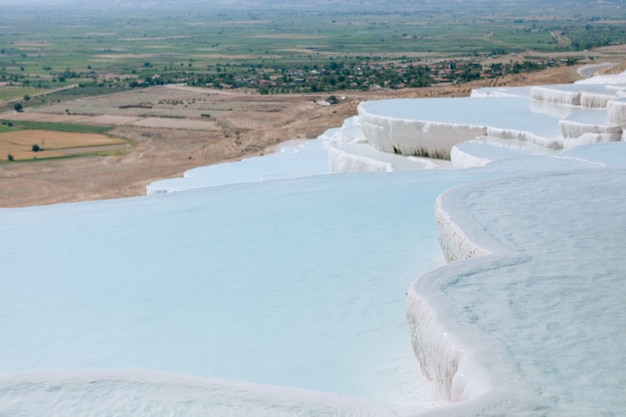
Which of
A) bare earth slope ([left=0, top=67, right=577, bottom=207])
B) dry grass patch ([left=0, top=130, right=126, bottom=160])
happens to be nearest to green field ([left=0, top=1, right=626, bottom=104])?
dry grass patch ([left=0, top=130, right=126, bottom=160])

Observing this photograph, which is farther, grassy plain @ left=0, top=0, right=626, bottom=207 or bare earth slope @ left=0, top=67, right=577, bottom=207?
grassy plain @ left=0, top=0, right=626, bottom=207

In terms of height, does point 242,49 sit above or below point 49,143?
above

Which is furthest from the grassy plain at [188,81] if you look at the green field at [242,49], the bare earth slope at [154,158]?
the green field at [242,49]

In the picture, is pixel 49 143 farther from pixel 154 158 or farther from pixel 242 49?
pixel 242 49

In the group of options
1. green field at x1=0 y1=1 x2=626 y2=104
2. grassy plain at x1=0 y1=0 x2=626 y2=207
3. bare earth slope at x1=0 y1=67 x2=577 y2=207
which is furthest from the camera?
green field at x1=0 y1=1 x2=626 y2=104

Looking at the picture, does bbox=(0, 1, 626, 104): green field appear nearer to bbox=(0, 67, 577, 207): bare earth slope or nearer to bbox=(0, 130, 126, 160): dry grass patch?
bbox=(0, 130, 126, 160): dry grass patch

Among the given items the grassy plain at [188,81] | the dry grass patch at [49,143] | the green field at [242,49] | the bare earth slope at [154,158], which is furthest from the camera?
the green field at [242,49]

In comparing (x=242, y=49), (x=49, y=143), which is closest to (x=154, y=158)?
(x=49, y=143)

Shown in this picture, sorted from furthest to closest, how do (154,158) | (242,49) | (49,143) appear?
(242,49) → (49,143) → (154,158)

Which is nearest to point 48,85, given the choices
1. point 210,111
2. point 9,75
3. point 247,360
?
point 9,75

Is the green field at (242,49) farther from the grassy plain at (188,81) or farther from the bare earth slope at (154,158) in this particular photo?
the bare earth slope at (154,158)

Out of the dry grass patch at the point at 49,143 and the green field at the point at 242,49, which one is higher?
the green field at the point at 242,49
